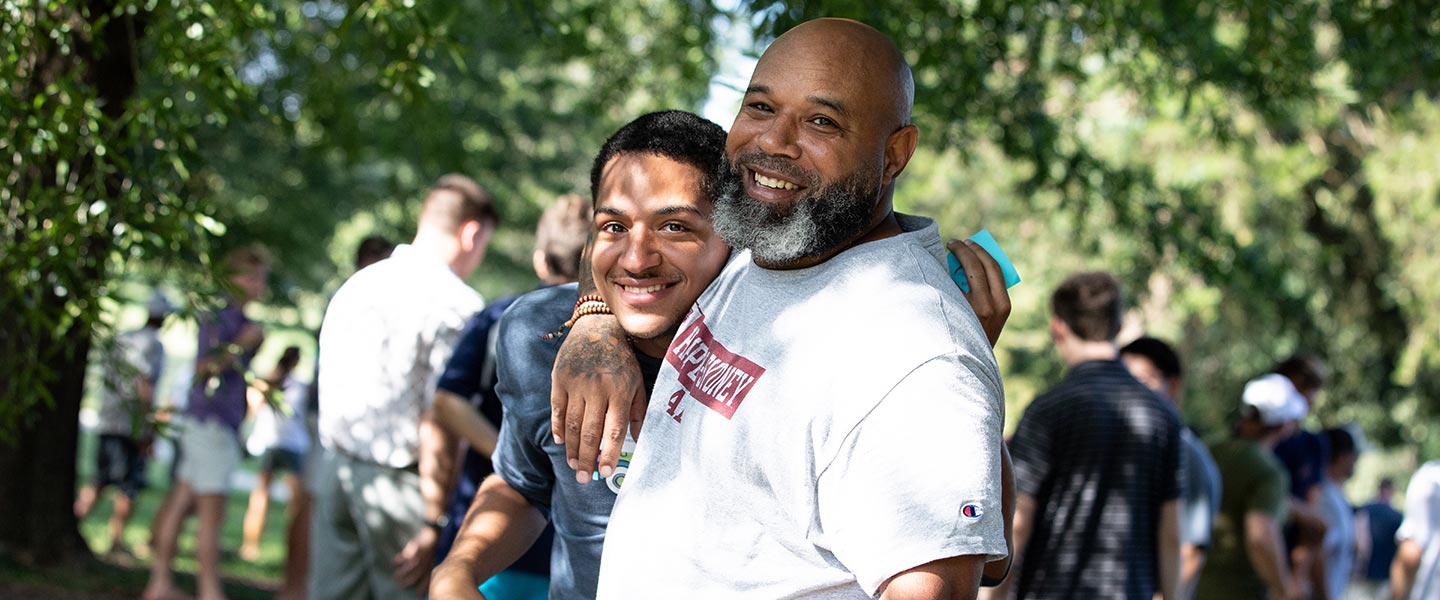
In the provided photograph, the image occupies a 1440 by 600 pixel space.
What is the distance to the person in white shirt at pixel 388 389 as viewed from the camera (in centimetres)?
516

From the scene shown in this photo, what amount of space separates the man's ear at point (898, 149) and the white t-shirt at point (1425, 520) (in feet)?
23.6

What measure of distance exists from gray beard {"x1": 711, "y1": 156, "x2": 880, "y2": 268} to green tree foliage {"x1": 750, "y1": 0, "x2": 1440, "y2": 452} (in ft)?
9.31

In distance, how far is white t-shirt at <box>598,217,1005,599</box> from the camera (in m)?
1.81

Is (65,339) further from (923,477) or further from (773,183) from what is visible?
(923,477)

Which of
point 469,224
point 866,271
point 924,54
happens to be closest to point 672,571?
point 866,271

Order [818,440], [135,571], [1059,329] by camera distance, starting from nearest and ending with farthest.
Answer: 1. [818,440]
2. [1059,329]
3. [135,571]

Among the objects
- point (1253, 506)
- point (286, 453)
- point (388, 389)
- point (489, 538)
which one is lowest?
point (286, 453)

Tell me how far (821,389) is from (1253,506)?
17.0 ft

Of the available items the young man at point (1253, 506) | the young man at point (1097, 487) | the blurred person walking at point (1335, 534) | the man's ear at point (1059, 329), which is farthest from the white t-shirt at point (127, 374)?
the blurred person walking at point (1335, 534)

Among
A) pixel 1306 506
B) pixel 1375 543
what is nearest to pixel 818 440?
pixel 1306 506

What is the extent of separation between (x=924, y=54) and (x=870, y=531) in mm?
5040

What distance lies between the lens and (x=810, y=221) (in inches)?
82.5

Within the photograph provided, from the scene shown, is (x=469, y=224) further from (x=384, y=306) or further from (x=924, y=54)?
(x=924, y=54)

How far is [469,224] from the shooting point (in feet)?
18.0
